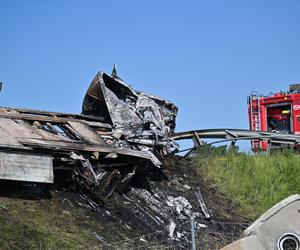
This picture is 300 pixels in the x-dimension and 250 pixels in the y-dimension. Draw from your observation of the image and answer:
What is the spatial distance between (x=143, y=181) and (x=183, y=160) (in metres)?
2.92

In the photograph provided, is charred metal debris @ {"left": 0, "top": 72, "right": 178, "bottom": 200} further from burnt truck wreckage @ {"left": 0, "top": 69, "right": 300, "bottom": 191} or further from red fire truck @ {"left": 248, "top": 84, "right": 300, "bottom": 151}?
red fire truck @ {"left": 248, "top": 84, "right": 300, "bottom": 151}

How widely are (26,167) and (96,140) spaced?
2.45 meters

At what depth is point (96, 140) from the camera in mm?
12266

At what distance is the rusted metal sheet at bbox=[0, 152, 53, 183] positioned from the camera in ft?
32.0

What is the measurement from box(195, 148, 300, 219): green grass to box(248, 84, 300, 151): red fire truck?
3409 mm

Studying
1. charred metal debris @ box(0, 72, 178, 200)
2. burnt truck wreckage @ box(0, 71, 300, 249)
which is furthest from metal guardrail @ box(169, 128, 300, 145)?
charred metal debris @ box(0, 72, 178, 200)

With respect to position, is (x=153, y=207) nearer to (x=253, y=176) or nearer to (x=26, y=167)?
(x=26, y=167)

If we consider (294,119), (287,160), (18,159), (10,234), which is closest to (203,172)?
(287,160)

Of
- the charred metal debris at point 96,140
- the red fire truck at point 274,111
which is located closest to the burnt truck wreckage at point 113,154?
the charred metal debris at point 96,140

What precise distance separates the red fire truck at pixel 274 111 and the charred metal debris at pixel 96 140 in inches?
206

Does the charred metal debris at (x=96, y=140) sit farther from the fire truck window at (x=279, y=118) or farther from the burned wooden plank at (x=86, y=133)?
the fire truck window at (x=279, y=118)

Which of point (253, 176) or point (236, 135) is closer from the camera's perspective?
point (253, 176)

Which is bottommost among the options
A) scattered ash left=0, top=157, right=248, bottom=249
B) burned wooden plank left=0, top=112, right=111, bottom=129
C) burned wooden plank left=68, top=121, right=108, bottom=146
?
scattered ash left=0, top=157, right=248, bottom=249

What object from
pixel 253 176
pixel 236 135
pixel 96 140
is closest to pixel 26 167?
pixel 96 140
